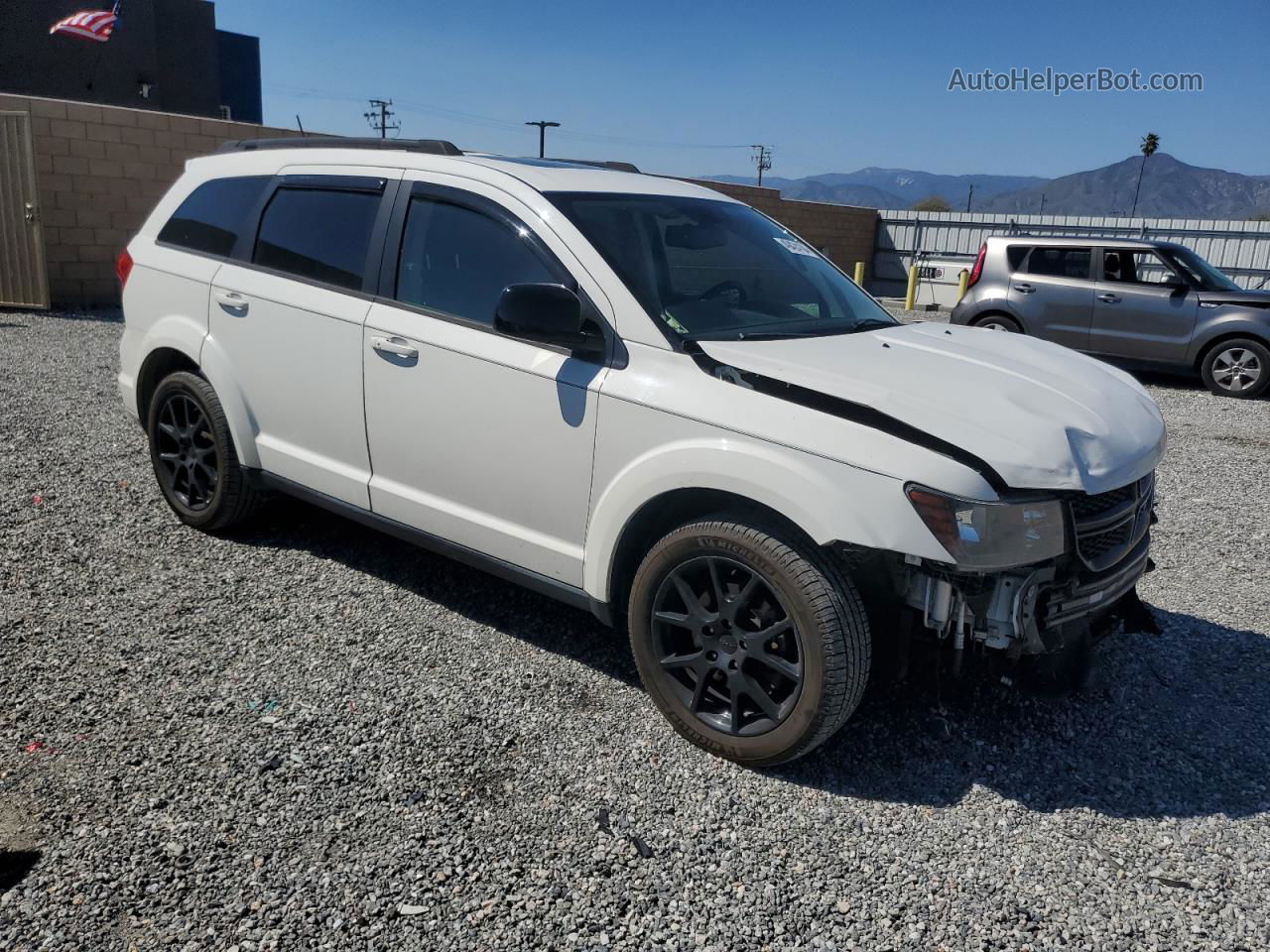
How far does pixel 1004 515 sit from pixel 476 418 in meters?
1.89

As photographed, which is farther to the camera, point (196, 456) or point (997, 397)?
point (196, 456)

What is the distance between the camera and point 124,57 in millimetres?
29766

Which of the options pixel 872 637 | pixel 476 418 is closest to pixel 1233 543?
pixel 872 637

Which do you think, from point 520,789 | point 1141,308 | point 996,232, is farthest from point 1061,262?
point 996,232

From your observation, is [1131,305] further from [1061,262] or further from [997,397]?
[997,397]

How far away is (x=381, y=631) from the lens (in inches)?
159

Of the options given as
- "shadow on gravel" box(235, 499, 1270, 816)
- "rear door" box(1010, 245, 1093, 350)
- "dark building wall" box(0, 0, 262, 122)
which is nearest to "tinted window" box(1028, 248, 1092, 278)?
"rear door" box(1010, 245, 1093, 350)

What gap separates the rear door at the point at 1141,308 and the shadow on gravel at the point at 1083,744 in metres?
8.66

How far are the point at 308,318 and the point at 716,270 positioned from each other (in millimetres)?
1772

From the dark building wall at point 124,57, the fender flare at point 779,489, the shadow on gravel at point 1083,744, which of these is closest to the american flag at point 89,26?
the dark building wall at point 124,57

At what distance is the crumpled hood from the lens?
2.85 m

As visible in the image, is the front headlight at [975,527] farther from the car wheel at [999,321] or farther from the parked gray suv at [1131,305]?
the car wheel at [999,321]

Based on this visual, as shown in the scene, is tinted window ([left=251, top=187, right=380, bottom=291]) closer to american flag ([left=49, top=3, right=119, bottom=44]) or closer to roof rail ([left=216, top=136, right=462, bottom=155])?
roof rail ([left=216, top=136, right=462, bottom=155])

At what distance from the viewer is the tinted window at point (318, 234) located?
411cm
